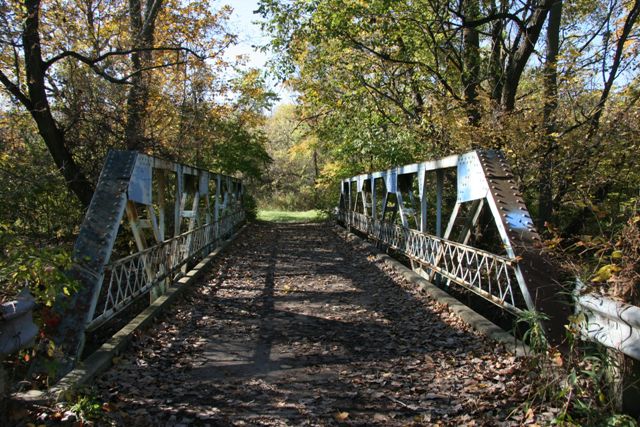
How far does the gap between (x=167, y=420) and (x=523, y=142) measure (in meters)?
8.25

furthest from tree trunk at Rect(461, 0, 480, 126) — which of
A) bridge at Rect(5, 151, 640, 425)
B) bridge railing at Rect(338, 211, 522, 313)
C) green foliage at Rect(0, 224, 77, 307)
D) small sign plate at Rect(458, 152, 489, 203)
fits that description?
green foliage at Rect(0, 224, 77, 307)

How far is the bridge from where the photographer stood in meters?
4.16

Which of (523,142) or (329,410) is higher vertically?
(523,142)

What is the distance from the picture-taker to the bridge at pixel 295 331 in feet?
13.7

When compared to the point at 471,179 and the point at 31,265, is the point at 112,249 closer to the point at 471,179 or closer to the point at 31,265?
the point at 31,265

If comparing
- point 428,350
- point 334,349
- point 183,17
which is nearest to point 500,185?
point 428,350

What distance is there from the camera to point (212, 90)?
757 inches

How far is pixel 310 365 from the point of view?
206 inches

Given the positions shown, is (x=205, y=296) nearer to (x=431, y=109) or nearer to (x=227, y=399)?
(x=227, y=399)

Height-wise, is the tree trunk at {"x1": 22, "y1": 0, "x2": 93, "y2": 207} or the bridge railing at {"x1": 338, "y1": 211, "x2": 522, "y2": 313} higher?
the tree trunk at {"x1": 22, "y1": 0, "x2": 93, "y2": 207}

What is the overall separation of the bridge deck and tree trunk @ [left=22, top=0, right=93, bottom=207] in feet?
13.6

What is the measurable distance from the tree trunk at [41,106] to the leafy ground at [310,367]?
403cm

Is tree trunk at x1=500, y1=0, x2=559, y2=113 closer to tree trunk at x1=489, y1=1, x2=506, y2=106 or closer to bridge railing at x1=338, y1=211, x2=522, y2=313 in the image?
tree trunk at x1=489, y1=1, x2=506, y2=106

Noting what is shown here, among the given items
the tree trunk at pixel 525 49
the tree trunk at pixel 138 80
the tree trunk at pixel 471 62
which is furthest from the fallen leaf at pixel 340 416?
the tree trunk at pixel 471 62
